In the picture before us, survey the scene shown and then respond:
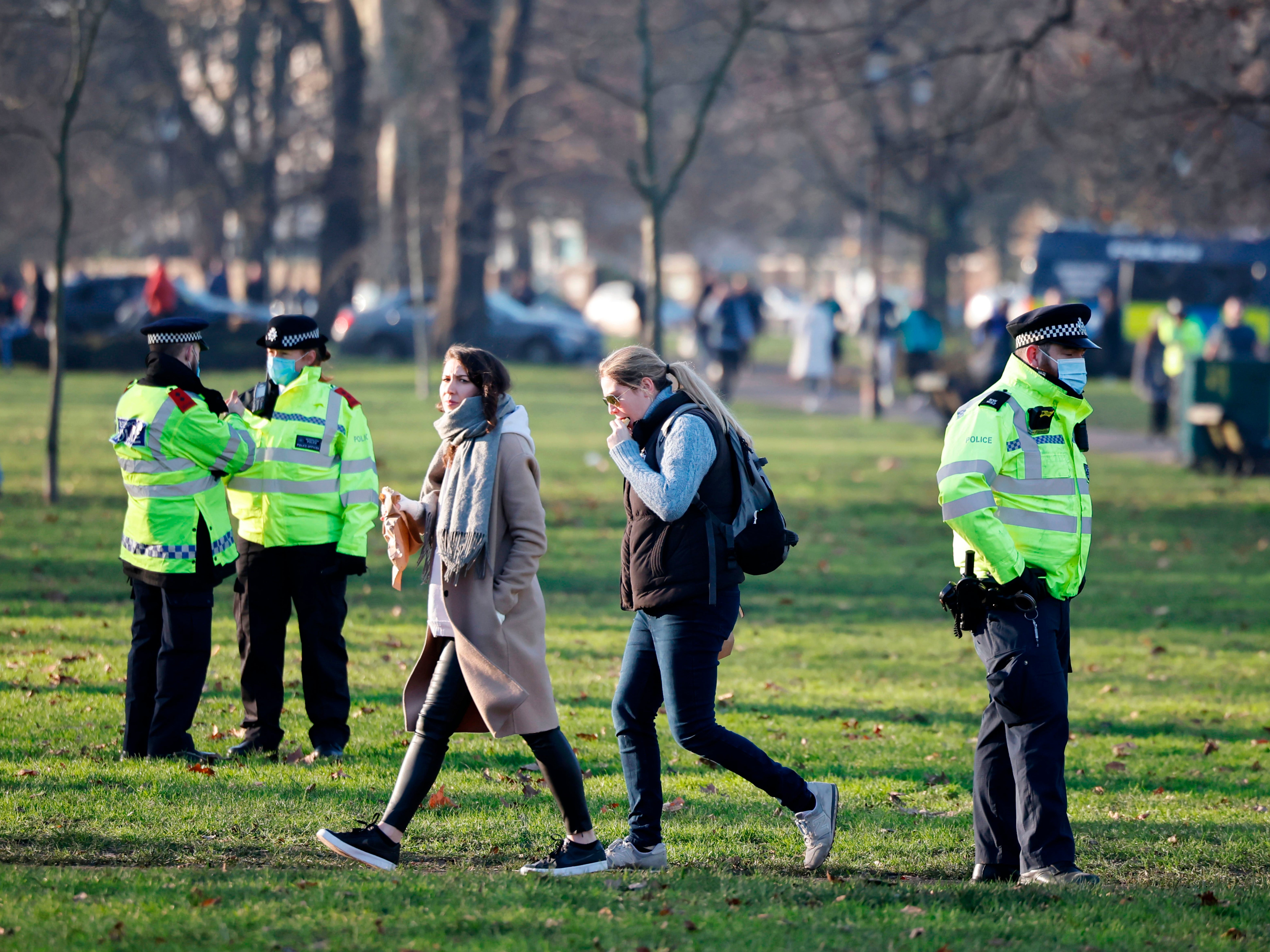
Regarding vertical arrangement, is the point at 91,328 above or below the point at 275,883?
above

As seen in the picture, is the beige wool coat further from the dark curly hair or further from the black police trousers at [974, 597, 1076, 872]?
the black police trousers at [974, 597, 1076, 872]

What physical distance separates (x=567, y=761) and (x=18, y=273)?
5969cm

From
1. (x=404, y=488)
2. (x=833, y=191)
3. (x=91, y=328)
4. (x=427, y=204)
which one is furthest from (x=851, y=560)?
(x=833, y=191)

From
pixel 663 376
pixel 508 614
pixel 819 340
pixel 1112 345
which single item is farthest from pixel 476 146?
pixel 508 614

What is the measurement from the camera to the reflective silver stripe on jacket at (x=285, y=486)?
6.58 meters

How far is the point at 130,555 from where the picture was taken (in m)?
6.45

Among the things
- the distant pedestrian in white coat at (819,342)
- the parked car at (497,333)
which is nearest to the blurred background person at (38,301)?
the parked car at (497,333)

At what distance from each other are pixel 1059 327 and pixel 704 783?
2739 mm

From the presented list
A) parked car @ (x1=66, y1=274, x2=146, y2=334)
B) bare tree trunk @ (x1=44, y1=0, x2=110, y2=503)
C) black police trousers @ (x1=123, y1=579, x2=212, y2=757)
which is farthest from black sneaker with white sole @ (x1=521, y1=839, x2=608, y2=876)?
parked car @ (x1=66, y1=274, x2=146, y2=334)

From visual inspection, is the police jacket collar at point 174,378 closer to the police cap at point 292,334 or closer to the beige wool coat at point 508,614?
the police cap at point 292,334

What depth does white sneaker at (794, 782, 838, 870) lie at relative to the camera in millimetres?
5301

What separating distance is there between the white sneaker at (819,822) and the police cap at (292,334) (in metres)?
2.93

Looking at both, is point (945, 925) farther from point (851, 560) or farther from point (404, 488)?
point (404, 488)

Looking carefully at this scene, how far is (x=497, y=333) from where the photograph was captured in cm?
3425
